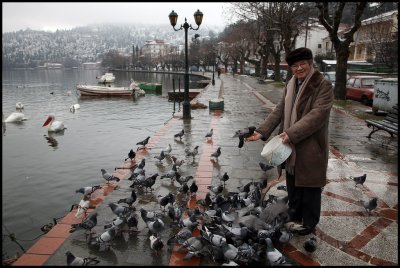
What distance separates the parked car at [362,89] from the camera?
17859 millimetres

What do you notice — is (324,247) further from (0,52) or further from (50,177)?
(50,177)

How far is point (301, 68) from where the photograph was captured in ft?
12.4

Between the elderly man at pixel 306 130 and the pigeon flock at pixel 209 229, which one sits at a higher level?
the elderly man at pixel 306 130

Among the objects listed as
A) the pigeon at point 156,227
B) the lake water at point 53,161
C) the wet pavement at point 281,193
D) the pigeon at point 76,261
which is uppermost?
the pigeon at point 156,227

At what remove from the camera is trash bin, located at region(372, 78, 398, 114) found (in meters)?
12.5

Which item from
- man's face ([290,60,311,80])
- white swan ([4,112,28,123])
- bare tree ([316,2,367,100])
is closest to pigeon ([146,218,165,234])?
man's face ([290,60,311,80])

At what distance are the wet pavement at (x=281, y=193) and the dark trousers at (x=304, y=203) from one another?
0.90 ft

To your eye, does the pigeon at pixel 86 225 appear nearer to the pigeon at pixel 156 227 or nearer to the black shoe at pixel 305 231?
the pigeon at pixel 156 227

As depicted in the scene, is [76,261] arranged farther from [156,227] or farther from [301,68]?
[301,68]

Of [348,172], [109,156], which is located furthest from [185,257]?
[109,156]

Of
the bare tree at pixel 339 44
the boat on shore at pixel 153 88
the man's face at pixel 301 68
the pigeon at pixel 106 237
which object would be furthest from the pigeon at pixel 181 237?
the boat on shore at pixel 153 88

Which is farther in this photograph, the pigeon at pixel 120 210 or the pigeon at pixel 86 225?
the pigeon at pixel 120 210

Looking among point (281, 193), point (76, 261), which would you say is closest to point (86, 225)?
point (76, 261)

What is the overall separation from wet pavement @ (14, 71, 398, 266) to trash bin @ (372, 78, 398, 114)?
8.39ft
